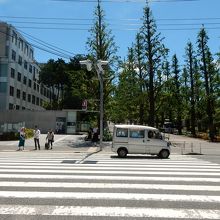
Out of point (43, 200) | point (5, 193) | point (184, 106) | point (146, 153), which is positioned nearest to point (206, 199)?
point (43, 200)

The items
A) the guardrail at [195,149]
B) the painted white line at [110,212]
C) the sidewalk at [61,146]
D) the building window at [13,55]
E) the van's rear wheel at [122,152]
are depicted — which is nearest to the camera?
the painted white line at [110,212]

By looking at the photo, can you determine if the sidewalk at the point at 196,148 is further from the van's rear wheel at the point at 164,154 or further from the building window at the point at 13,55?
the building window at the point at 13,55

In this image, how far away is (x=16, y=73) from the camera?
74500 mm

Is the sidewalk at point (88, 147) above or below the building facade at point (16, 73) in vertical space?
below

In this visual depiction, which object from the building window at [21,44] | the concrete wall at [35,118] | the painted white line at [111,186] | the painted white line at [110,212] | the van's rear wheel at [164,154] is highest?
the building window at [21,44]

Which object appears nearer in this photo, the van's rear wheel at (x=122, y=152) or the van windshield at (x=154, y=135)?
the van's rear wheel at (x=122, y=152)

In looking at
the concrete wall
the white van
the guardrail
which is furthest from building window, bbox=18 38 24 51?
A: the white van

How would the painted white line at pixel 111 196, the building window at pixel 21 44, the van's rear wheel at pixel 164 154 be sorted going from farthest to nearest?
the building window at pixel 21 44
the van's rear wheel at pixel 164 154
the painted white line at pixel 111 196

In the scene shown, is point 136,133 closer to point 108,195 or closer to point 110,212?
point 108,195

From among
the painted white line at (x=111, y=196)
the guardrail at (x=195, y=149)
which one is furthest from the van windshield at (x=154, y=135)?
the painted white line at (x=111, y=196)

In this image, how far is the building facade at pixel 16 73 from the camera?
69.2m

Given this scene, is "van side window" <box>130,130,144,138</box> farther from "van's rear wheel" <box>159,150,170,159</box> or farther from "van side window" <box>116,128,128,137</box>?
"van's rear wheel" <box>159,150,170,159</box>

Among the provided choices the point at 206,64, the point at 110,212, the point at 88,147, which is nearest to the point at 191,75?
the point at 206,64

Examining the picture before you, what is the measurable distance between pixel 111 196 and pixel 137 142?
13668 millimetres
